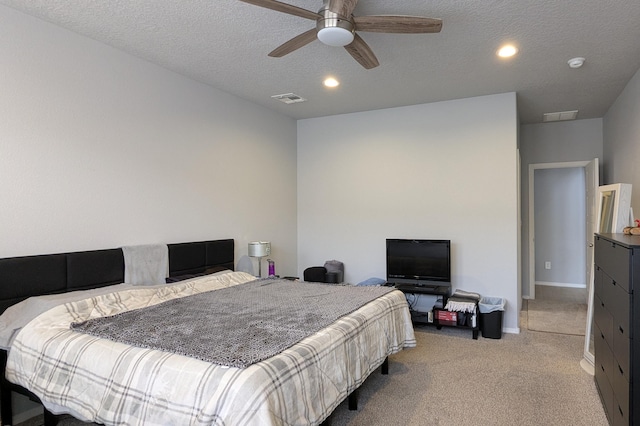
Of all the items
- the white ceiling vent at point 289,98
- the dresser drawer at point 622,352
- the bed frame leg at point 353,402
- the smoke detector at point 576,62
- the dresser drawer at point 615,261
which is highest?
the white ceiling vent at point 289,98

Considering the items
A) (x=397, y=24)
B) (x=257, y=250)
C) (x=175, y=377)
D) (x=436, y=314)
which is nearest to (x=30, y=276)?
(x=175, y=377)

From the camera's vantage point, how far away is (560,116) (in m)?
5.43

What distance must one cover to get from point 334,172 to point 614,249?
141 inches

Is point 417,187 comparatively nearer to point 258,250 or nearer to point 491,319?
point 491,319

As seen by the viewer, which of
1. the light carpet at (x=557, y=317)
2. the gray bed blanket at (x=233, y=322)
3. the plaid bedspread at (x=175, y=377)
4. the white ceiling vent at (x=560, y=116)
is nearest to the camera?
the plaid bedspread at (x=175, y=377)

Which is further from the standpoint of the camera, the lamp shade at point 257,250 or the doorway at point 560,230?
the doorway at point 560,230

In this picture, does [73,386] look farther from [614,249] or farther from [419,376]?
[614,249]

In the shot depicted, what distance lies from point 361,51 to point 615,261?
6.78ft

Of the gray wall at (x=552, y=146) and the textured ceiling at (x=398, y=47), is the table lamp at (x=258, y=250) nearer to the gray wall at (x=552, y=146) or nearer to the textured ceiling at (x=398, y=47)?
the textured ceiling at (x=398, y=47)

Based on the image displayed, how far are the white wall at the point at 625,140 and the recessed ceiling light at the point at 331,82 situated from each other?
2.83m

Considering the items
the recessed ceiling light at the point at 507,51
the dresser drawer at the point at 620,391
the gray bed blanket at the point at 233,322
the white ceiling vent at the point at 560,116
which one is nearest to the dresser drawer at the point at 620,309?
the dresser drawer at the point at 620,391

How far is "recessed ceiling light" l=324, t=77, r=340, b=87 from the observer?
3979 millimetres

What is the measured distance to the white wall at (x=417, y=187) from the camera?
4.48 m

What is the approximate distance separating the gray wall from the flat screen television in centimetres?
212
